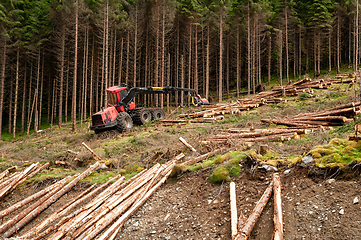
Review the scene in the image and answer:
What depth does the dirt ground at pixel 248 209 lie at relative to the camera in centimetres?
352

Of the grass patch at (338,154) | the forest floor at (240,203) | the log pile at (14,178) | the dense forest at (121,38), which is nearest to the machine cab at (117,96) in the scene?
the dense forest at (121,38)

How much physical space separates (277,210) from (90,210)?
4.06m

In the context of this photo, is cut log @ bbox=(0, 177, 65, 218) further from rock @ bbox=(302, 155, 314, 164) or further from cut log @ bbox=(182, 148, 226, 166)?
rock @ bbox=(302, 155, 314, 164)

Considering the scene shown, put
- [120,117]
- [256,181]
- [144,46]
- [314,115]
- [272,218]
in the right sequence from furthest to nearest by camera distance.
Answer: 1. [144,46]
2. [120,117]
3. [314,115]
4. [256,181]
5. [272,218]

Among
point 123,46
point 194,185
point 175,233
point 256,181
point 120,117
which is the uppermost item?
point 123,46

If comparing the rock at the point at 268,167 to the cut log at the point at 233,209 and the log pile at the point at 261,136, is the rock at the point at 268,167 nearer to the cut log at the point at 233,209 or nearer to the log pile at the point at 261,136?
the cut log at the point at 233,209

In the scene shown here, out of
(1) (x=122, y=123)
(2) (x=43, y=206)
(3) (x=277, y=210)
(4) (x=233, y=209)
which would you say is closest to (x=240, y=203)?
(4) (x=233, y=209)

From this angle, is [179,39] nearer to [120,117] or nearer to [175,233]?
[120,117]

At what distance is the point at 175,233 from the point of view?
14.8 feet

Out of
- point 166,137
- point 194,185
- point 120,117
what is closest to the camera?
point 194,185

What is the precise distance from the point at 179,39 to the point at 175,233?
101 feet

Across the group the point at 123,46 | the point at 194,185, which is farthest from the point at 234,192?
the point at 123,46

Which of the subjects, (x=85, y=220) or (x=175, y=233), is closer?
(x=175, y=233)

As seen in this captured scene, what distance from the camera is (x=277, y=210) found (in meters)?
3.82
